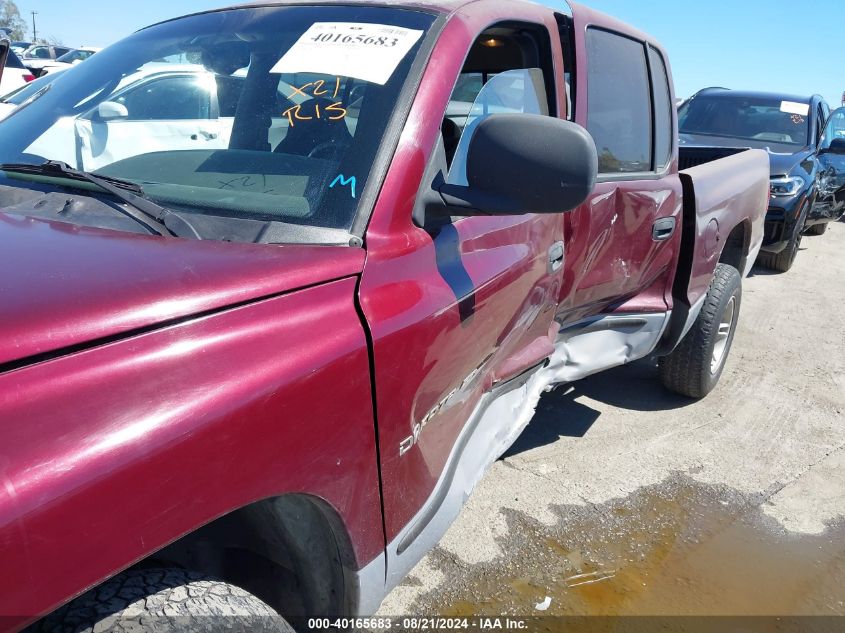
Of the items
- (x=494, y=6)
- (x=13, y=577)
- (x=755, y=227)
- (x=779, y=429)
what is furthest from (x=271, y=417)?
(x=755, y=227)

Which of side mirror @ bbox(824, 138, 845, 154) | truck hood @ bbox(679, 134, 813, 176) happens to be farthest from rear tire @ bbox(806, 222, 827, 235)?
truck hood @ bbox(679, 134, 813, 176)

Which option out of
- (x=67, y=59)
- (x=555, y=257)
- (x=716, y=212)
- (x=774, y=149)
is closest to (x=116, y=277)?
(x=555, y=257)

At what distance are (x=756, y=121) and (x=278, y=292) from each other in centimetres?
818

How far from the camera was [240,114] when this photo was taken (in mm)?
1921

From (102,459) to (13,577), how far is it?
0.18m

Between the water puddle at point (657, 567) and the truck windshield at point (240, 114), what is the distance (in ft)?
5.10

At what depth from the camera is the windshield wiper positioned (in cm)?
148

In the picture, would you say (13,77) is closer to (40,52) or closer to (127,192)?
(127,192)

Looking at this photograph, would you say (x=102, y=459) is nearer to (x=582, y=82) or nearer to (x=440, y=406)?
(x=440, y=406)

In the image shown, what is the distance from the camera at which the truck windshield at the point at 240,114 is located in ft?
5.44

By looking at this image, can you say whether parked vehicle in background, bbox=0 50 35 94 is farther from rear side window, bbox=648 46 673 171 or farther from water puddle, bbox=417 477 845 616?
water puddle, bbox=417 477 845 616

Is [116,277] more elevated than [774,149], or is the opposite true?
[116,277]

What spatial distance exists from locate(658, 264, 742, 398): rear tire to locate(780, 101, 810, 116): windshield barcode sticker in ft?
16.2

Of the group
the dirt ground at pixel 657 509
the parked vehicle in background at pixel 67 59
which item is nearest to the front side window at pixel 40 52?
the parked vehicle in background at pixel 67 59
